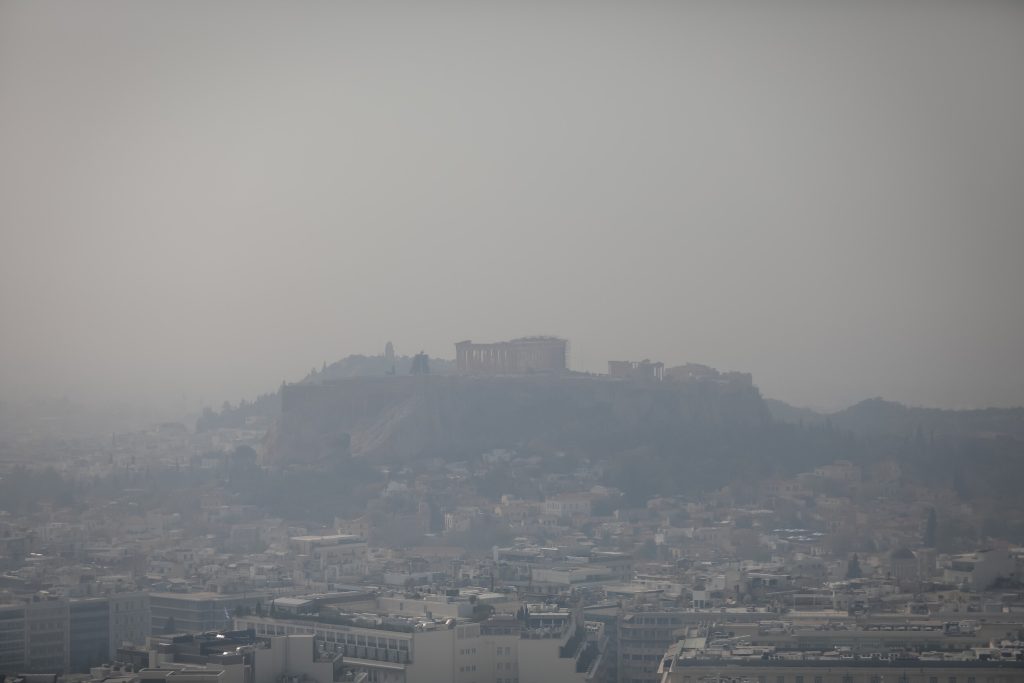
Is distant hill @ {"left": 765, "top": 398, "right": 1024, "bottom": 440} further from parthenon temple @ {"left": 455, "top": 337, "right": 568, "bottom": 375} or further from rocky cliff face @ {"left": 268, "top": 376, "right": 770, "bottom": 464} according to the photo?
parthenon temple @ {"left": 455, "top": 337, "right": 568, "bottom": 375}

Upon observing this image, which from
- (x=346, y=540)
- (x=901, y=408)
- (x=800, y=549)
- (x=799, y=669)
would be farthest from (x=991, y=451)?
(x=799, y=669)

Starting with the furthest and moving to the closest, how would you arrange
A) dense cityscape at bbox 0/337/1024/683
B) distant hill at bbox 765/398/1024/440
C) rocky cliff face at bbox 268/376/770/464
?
rocky cliff face at bbox 268/376/770/464 → distant hill at bbox 765/398/1024/440 → dense cityscape at bbox 0/337/1024/683

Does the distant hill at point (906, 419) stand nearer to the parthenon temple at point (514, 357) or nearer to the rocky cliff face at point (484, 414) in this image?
the rocky cliff face at point (484, 414)

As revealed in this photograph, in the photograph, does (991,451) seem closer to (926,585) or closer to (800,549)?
(800,549)

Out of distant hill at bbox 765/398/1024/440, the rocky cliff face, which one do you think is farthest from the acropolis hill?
distant hill at bbox 765/398/1024/440

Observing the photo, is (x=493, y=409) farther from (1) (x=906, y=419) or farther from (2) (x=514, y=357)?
(1) (x=906, y=419)

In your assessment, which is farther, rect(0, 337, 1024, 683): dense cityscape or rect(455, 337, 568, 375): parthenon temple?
rect(455, 337, 568, 375): parthenon temple

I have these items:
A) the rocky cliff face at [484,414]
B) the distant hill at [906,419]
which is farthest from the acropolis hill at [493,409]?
the distant hill at [906,419]
